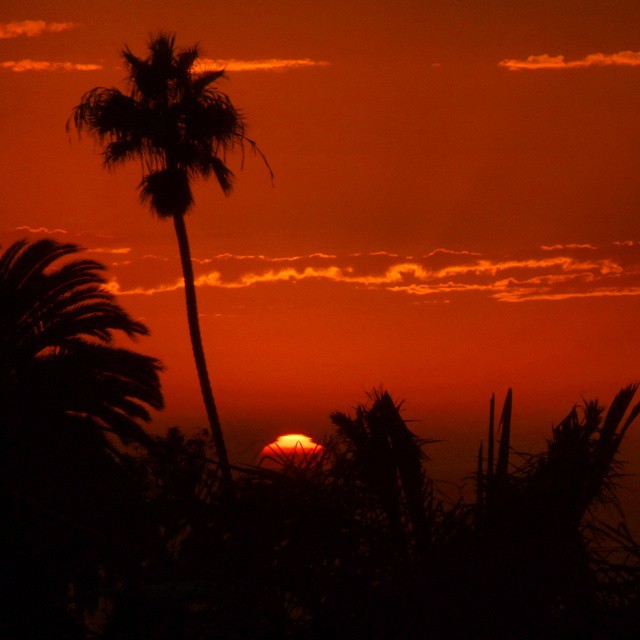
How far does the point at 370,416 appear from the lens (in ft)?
22.2

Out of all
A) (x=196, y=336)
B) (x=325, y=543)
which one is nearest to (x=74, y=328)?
(x=196, y=336)

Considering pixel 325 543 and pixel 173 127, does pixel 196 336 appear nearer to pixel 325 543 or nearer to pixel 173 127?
pixel 173 127

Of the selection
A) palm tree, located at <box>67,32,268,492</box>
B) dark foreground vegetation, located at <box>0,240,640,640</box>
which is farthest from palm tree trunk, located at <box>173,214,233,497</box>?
dark foreground vegetation, located at <box>0,240,640,640</box>

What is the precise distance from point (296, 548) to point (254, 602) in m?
0.56

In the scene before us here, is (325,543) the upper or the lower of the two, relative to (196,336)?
lower

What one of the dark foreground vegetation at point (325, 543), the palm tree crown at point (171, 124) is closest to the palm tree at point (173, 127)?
the palm tree crown at point (171, 124)

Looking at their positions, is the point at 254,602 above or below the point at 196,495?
below

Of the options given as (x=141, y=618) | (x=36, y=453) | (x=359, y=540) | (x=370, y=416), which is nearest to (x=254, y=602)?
(x=141, y=618)

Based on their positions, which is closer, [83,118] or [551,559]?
[551,559]

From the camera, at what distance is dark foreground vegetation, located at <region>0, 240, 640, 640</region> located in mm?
4707

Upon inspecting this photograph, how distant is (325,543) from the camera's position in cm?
547

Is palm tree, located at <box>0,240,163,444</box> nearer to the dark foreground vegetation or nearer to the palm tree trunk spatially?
the palm tree trunk

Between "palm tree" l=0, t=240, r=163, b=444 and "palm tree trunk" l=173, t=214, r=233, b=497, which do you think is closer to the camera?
"palm tree" l=0, t=240, r=163, b=444

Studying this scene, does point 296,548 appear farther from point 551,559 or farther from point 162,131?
point 162,131
